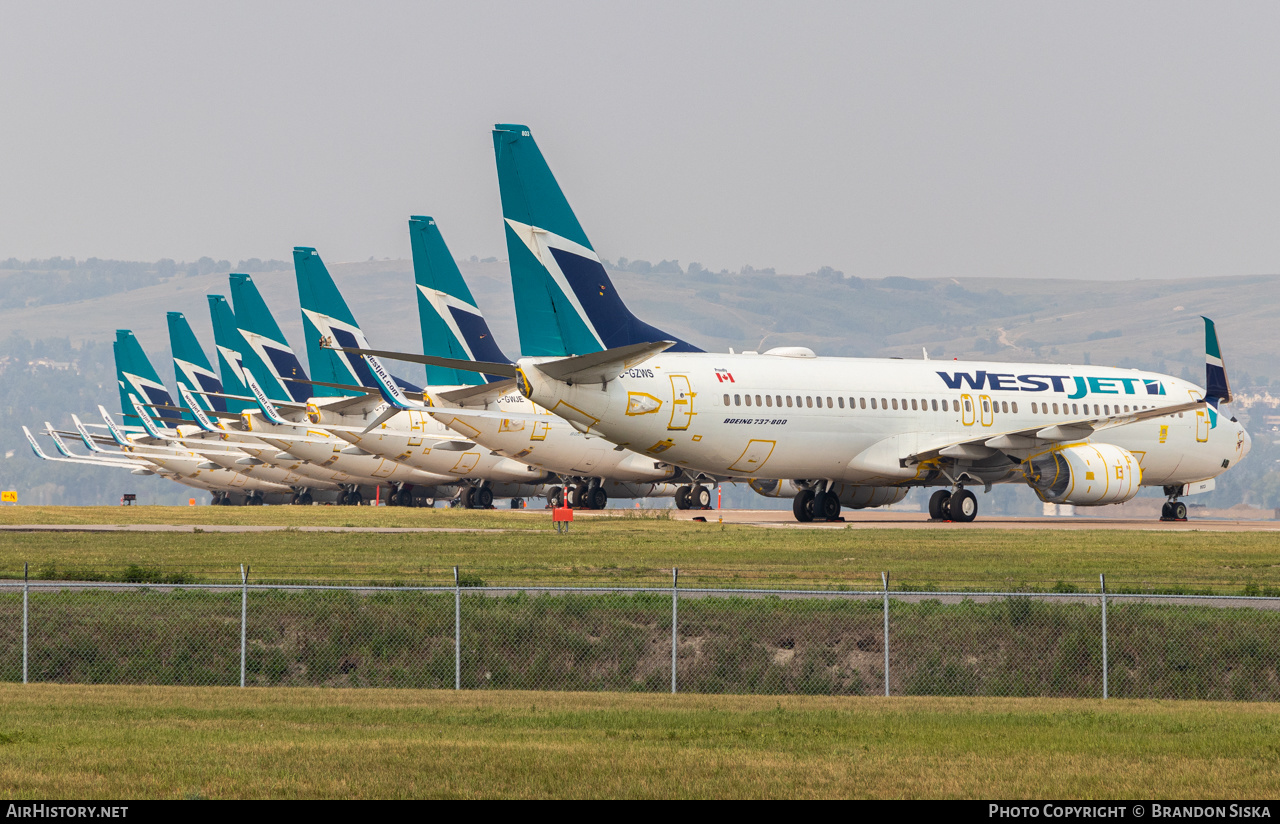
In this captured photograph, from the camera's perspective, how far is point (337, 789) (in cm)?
1227

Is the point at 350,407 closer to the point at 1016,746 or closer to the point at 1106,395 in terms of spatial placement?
the point at 1106,395

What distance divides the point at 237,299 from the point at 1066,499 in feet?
138

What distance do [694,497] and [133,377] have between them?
45845mm

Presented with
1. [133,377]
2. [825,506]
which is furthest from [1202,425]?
[133,377]

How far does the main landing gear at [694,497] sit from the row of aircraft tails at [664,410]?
13 centimetres

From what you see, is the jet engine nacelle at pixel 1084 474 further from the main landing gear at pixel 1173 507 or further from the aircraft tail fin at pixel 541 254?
the aircraft tail fin at pixel 541 254

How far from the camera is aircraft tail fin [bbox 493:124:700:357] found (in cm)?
3744

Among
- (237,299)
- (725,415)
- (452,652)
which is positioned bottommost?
(452,652)

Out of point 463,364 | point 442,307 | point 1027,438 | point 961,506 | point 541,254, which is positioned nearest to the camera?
point 463,364

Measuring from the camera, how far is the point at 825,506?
153 feet

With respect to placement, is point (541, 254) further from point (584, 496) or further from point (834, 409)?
point (584, 496)

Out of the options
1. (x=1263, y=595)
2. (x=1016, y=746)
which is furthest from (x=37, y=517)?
(x=1016, y=746)

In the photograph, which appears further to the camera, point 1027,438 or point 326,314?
point 326,314

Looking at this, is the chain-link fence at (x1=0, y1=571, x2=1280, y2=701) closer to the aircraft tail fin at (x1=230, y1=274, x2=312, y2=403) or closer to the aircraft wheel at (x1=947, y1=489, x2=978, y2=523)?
the aircraft wheel at (x1=947, y1=489, x2=978, y2=523)
